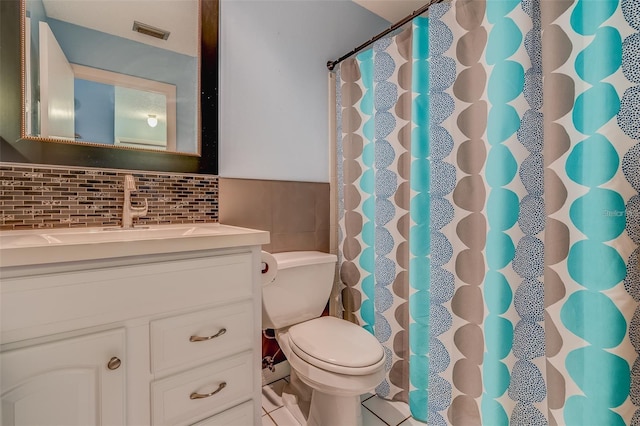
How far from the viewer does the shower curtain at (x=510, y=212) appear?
83 centimetres

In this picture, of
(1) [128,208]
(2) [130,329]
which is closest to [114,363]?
(2) [130,329]

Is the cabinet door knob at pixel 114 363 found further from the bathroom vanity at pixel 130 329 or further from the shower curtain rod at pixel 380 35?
the shower curtain rod at pixel 380 35

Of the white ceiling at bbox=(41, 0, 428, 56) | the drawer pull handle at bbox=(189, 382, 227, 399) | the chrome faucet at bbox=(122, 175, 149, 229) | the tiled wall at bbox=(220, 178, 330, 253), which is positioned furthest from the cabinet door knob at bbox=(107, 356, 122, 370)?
the white ceiling at bbox=(41, 0, 428, 56)

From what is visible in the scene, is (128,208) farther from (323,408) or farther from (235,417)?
(323,408)

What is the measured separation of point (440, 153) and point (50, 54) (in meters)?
1.54

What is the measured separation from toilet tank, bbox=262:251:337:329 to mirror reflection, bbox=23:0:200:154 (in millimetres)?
701

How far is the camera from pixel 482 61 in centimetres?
109

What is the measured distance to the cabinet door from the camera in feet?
2.22

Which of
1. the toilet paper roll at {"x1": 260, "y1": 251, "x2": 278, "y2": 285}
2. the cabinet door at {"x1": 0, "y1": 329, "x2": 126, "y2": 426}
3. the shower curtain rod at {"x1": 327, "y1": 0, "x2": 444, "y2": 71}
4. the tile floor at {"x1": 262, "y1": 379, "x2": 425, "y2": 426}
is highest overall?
the shower curtain rod at {"x1": 327, "y1": 0, "x2": 444, "y2": 71}

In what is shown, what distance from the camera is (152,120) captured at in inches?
51.6

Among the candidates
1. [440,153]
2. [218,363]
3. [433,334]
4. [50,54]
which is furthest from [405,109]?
[50,54]

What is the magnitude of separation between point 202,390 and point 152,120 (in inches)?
42.8

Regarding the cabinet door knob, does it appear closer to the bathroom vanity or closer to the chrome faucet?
the bathroom vanity

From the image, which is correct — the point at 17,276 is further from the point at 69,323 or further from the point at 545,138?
the point at 545,138
